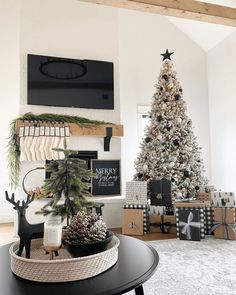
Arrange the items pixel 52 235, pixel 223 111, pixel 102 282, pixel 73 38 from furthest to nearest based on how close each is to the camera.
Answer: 1. pixel 223 111
2. pixel 73 38
3. pixel 52 235
4. pixel 102 282

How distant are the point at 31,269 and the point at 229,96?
468cm

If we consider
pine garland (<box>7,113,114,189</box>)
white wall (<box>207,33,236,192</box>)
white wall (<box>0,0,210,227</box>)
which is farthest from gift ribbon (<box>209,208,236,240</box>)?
pine garland (<box>7,113,114,189</box>)

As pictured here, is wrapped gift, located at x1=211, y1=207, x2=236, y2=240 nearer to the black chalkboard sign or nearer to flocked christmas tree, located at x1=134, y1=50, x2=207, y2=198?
flocked christmas tree, located at x1=134, y1=50, x2=207, y2=198

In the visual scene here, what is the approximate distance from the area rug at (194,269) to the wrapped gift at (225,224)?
0.42 ft

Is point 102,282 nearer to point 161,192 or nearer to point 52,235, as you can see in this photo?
point 52,235

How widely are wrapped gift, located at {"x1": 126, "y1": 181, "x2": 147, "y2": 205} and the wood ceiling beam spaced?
238cm

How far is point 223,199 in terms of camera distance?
3.65 m

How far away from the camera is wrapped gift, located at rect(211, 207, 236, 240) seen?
343cm

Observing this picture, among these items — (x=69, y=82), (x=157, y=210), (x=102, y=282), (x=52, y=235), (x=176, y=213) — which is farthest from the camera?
(x=69, y=82)

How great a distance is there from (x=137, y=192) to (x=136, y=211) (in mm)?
269

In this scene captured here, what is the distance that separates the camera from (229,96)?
16.2 feet

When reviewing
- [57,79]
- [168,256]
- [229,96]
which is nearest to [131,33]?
[57,79]

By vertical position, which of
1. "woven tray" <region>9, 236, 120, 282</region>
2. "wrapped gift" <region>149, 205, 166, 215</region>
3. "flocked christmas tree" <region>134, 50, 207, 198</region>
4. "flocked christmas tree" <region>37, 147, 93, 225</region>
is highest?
"flocked christmas tree" <region>134, 50, 207, 198</region>

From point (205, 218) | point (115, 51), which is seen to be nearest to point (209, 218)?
point (205, 218)
